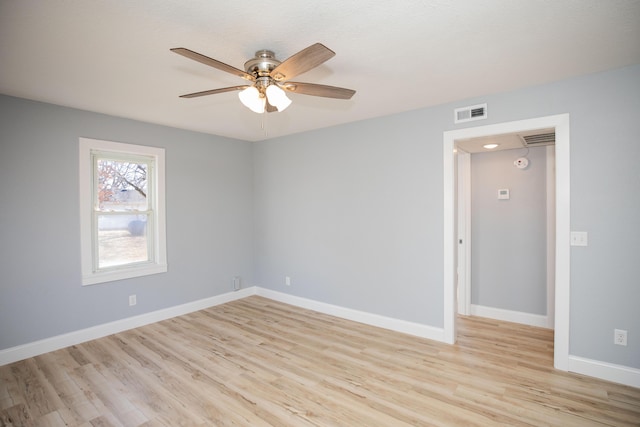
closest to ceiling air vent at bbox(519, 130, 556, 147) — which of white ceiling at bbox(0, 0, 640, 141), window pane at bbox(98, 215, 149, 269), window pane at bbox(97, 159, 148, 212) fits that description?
white ceiling at bbox(0, 0, 640, 141)

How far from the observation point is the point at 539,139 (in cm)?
351

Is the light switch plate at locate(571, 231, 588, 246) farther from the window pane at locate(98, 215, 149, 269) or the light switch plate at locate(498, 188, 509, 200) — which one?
the window pane at locate(98, 215, 149, 269)

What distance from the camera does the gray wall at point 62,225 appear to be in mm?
3070

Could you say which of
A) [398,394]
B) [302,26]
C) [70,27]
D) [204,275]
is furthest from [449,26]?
[204,275]

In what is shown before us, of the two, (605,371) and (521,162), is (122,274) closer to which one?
(605,371)

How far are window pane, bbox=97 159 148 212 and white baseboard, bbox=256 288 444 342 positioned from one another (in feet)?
7.65

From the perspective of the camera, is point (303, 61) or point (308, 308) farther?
point (308, 308)

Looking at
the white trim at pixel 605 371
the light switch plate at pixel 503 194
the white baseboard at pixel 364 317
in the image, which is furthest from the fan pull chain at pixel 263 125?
the white trim at pixel 605 371

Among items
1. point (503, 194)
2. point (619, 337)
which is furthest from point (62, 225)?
point (619, 337)

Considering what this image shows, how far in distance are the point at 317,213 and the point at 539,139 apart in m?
2.77

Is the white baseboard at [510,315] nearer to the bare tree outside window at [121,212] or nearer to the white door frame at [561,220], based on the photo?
the white door frame at [561,220]

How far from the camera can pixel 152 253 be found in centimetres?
420

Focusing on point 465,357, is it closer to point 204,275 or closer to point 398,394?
point 398,394

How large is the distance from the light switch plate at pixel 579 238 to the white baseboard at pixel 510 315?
155 centimetres
